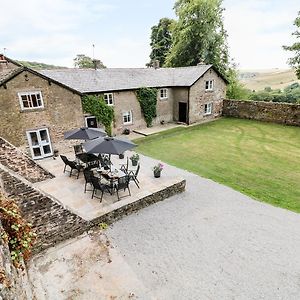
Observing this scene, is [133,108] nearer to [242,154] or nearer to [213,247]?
Result: [242,154]

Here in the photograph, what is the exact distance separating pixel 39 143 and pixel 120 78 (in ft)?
33.4

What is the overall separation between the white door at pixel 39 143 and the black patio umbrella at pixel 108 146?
23.2 feet

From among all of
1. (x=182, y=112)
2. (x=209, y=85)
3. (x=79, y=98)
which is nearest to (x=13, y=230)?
(x=79, y=98)

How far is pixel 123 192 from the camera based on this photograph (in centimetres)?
1000

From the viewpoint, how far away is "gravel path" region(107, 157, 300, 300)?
18.8 feet

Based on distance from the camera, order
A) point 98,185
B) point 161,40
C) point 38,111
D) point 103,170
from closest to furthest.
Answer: point 98,185 < point 103,170 < point 38,111 < point 161,40

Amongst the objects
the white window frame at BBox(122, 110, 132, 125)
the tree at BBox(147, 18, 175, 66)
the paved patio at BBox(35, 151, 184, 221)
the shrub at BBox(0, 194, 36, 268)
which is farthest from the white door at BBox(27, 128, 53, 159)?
the tree at BBox(147, 18, 175, 66)

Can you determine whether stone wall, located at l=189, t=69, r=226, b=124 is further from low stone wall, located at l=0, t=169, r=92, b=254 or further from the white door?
low stone wall, located at l=0, t=169, r=92, b=254

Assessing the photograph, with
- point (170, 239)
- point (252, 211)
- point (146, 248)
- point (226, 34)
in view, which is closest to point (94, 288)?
point (146, 248)

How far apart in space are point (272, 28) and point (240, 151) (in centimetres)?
2005

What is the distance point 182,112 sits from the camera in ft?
80.7

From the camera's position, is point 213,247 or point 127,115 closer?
point 213,247

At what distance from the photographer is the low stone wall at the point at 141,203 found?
831 cm

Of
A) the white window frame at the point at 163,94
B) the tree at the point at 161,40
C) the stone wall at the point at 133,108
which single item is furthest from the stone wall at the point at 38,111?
the tree at the point at 161,40
